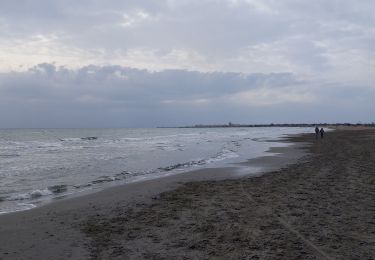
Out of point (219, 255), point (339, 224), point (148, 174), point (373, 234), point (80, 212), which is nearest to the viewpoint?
point (219, 255)

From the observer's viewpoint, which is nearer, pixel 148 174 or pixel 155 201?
pixel 155 201

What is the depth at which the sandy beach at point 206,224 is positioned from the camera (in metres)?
6.17

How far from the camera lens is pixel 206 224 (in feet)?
25.7

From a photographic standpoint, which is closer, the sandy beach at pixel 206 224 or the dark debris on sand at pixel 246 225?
the dark debris on sand at pixel 246 225

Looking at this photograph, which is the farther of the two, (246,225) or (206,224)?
(206,224)

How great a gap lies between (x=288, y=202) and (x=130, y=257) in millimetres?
5035

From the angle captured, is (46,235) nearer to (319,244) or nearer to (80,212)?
(80,212)

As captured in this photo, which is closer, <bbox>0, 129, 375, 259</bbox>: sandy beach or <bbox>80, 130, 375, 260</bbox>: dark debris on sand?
<bbox>80, 130, 375, 260</bbox>: dark debris on sand

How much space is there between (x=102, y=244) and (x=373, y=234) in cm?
Result: 457

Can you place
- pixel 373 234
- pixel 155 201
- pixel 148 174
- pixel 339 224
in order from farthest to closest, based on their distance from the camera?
pixel 148 174, pixel 155 201, pixel 339 224, pixel 373 234

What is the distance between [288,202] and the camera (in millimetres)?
9773

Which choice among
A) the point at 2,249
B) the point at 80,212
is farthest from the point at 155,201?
the point at 2,249

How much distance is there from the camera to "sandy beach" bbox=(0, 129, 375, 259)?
6.17 m

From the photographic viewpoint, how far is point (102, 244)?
267 inches
